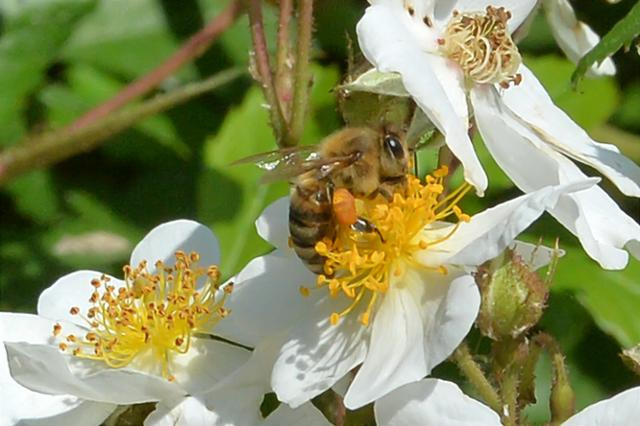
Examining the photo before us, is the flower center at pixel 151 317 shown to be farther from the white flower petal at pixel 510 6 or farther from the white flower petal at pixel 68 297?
the white flower petal at pixel 510 6

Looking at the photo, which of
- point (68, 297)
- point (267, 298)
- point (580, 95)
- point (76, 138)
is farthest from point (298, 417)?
point (580, 95)

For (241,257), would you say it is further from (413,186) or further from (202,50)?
(413,186)

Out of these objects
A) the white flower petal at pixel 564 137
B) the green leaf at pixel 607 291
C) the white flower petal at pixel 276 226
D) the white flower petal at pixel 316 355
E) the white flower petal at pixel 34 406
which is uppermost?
the white flower petal at pixel 564 137

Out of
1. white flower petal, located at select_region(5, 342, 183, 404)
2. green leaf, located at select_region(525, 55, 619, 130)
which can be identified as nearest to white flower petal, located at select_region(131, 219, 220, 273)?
white flower petal, located at select_region(5, 342, 183, 404)

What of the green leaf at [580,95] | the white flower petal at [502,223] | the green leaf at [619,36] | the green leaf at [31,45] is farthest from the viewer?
the green leaf at [580,95]

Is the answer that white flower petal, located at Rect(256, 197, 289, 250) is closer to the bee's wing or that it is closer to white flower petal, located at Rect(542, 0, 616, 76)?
the bee's wing

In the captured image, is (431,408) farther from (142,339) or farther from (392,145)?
(142,339)

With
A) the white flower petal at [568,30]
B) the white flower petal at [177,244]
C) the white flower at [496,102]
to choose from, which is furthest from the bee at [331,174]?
the white flower petal at [568,30]
